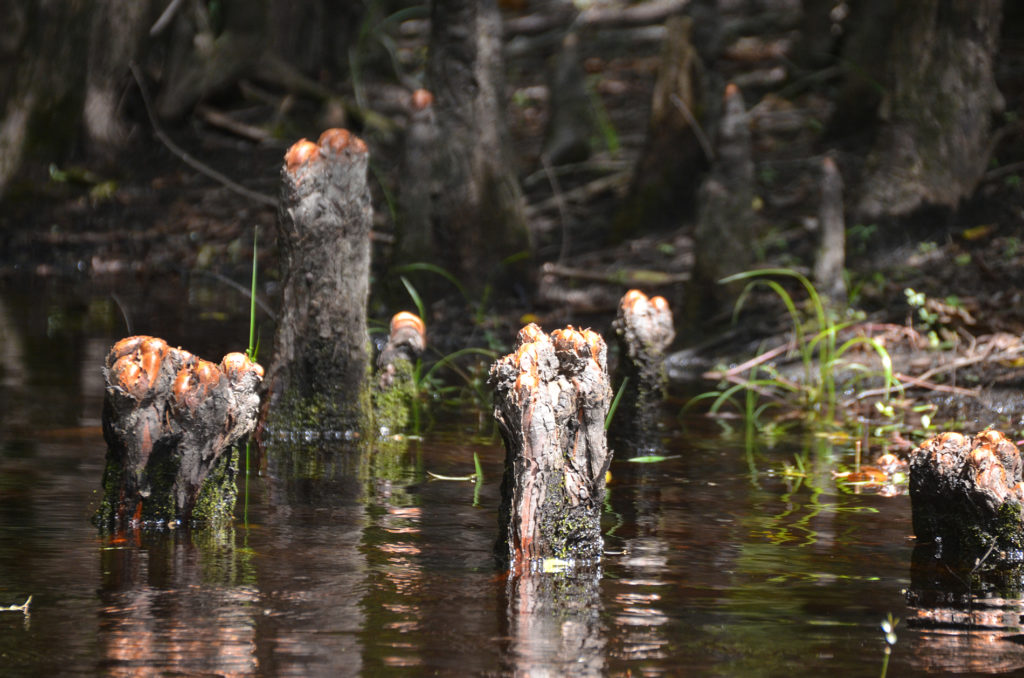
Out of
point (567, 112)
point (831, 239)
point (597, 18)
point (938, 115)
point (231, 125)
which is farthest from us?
point (231, 125)

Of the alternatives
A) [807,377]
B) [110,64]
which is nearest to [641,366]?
[807,377]

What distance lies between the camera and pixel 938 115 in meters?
9.38

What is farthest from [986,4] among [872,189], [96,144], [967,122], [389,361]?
[96,144]

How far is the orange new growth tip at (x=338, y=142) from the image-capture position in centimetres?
559

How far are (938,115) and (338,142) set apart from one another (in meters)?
5.51

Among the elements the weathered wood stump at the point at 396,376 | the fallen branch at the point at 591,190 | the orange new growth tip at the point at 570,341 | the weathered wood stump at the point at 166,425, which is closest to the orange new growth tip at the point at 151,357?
the weathered wood stump at the point at 166,425

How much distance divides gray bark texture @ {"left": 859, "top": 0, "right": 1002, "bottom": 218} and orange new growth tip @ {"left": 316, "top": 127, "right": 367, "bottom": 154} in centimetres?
505

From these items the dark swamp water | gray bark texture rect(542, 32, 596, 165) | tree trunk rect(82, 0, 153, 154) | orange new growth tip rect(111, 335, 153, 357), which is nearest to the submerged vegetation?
the dark swamp water

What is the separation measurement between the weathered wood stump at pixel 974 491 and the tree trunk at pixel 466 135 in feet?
19.0

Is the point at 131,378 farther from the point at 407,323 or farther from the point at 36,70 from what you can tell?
the point at 36,70

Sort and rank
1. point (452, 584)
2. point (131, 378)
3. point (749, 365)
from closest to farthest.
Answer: point (452, 584) → point (131, 378) → point (749, 365)

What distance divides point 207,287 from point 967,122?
688 centimetres

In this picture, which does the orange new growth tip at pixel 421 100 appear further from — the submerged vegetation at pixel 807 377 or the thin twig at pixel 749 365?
the thin twig at pixel 749 365

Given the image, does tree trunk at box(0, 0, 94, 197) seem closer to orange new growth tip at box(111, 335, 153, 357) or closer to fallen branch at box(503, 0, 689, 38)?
fallen branch at box(503, 0, 689, 38)
